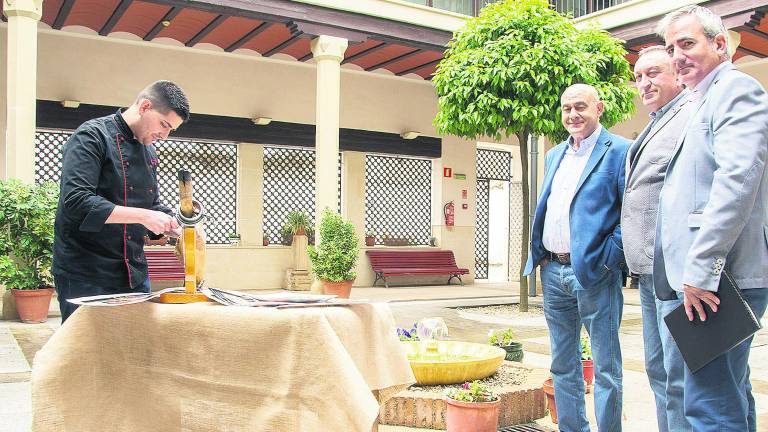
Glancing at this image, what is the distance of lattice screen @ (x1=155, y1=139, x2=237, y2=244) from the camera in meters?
13.1

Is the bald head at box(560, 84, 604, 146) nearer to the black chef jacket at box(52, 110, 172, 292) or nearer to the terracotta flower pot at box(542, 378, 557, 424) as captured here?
the terracotta flower pot at box(542, 378, 557, 424)

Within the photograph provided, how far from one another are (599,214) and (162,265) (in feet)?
34.3

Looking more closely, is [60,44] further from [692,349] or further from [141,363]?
[692,349]

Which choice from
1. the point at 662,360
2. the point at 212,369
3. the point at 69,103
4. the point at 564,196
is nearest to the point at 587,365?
the point at 564,196

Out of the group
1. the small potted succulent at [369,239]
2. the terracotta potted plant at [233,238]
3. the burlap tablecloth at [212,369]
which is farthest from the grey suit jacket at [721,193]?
the small potted succulent at [369,239]

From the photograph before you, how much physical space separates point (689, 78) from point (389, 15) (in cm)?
944

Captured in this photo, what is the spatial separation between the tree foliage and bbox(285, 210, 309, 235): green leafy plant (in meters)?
5.12

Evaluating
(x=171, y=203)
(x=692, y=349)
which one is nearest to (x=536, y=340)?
(x=692, y=349)

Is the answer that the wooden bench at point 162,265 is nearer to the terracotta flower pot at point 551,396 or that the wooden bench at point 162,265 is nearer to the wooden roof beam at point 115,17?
the wooden roof beam at point 115,17

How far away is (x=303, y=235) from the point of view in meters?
13.7

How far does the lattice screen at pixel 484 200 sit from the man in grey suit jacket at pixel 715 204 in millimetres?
14116

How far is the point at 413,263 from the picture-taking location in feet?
48.9

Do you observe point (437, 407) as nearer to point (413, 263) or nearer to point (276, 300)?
point (276, 300)

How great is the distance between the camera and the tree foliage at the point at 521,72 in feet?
28.6
